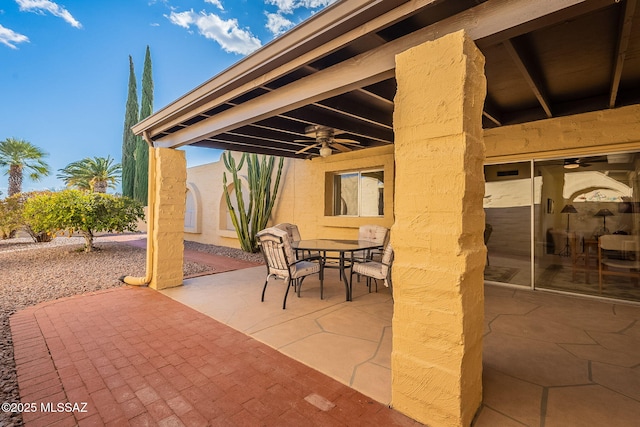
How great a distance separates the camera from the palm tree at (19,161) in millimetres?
13828

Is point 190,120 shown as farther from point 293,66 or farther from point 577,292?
point 577,292

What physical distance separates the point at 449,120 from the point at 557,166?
4.04m

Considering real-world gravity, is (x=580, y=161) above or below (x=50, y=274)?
above

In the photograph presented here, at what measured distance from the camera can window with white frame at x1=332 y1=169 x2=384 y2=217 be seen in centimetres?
631

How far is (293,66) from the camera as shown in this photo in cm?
238

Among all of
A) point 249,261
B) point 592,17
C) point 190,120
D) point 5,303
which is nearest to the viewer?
point 592,17

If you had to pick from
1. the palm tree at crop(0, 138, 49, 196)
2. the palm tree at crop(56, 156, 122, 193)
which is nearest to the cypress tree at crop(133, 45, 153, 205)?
the palm tree at crop(56, 156, 122, 193)

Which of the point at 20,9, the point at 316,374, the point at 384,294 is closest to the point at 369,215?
the point at 384,294

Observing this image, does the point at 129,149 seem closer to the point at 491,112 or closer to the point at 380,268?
the point at 380,268

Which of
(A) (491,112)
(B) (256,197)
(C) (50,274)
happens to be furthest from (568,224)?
(C) (50,274)

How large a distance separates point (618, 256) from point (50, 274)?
951cm

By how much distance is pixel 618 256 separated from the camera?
3.99m

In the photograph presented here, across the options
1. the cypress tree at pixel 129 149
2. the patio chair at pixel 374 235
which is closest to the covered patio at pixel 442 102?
the patio chair at pixel 374 235

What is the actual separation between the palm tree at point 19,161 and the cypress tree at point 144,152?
4.54 meters
